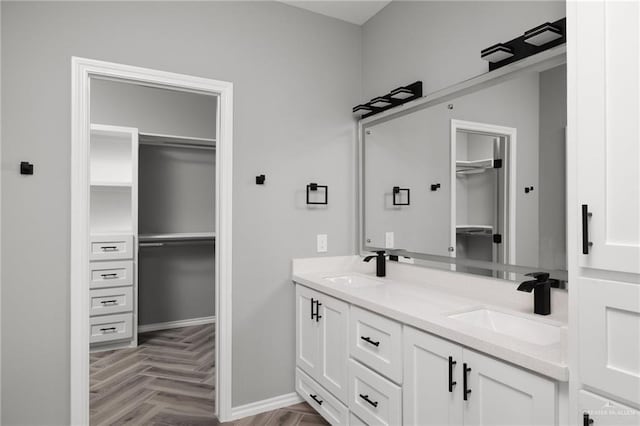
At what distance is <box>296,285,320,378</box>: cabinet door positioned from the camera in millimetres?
2375

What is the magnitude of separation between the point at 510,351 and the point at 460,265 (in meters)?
0.90

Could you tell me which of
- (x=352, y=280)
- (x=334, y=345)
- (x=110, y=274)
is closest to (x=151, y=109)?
(x=110, y=274)

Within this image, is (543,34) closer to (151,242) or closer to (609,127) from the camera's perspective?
(609,127)

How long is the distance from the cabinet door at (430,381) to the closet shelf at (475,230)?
69cm

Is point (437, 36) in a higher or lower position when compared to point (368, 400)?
higher

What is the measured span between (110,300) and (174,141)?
5.49 ft

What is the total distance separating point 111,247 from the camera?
11.7 feet

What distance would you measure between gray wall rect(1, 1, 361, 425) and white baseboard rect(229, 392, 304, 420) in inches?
1.8

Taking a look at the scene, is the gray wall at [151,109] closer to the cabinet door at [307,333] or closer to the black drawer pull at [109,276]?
the black drawer pull at [109,276]

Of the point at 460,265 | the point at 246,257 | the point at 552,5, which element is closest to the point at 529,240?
the point at 460,265

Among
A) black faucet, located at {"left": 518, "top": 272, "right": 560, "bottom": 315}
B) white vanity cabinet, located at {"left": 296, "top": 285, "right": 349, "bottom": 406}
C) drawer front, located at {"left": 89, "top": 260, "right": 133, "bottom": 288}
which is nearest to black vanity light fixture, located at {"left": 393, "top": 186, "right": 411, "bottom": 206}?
white vanity cabinet, located at {"left": 296, "top": 285, "right": 349, "bottom": 406}

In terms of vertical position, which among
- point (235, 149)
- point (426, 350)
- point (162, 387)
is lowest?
point (162, 387)

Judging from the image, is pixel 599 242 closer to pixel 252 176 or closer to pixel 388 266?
pixel 388 266

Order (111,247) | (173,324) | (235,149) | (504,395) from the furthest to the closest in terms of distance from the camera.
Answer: (173,324)
(111,247)
(235,149)
(504,395)
